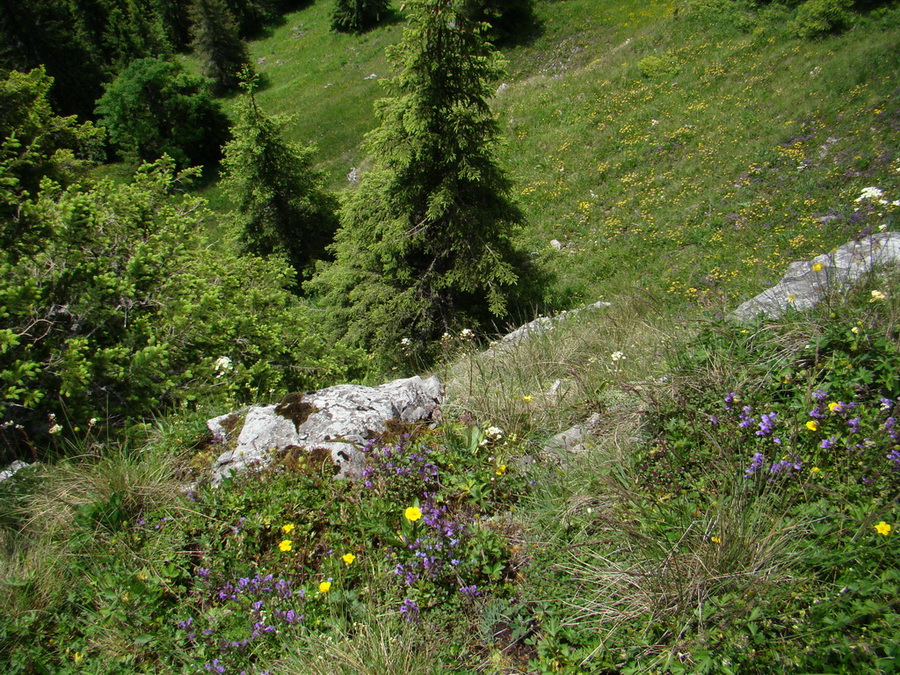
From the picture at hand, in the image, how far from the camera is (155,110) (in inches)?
1248

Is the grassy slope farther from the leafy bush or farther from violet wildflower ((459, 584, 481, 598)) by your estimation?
the leafy bush

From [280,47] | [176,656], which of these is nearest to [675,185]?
[176,656]

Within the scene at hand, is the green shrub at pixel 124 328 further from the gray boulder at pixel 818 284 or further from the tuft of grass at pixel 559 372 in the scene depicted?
the gray boulder at pixel 818 284

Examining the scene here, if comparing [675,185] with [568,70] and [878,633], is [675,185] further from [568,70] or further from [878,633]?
[568,70]

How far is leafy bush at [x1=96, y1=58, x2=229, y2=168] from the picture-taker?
101 ft

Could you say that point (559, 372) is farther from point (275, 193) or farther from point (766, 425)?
point (275, 193)

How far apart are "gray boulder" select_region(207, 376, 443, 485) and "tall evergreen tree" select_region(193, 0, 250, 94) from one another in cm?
Answer: 4113

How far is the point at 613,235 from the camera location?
43.0 feet

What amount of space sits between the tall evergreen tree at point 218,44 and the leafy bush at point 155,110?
6.27 meters

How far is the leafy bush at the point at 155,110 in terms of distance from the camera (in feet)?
101

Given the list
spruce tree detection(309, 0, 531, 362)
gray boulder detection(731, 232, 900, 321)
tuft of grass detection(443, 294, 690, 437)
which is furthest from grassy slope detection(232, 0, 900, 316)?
tuft of grass detection(443, 294, 690, 437)

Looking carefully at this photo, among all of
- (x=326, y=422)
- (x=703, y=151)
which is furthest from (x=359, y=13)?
(x=326, y=422)

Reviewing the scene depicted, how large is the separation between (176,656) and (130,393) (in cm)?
293

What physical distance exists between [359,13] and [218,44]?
1108 cm
